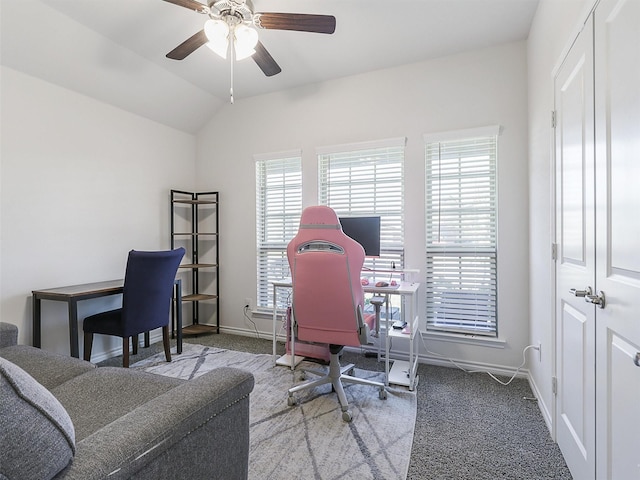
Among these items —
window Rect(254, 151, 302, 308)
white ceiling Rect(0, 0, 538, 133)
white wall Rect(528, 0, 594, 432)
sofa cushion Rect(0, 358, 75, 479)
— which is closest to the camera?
sofa cushion Rect(0, 358, 75, 479)

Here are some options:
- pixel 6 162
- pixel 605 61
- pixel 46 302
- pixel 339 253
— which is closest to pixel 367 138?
pixel 339 253

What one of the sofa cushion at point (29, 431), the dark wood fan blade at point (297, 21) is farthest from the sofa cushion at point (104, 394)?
the dark wood fan blade at point (297, 21)

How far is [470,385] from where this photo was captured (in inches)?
96.4

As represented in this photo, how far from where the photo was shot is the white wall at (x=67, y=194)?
2443 millimetres

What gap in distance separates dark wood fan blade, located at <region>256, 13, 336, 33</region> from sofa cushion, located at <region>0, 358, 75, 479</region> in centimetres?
201

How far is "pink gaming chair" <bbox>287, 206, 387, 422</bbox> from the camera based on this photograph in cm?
195

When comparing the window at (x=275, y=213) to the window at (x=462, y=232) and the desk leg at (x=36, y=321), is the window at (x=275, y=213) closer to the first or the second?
the window at (x=462, y=232)

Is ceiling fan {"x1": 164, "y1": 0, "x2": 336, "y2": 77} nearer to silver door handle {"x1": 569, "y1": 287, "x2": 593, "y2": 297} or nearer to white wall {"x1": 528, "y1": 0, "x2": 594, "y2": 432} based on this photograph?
white wall {"x1": 528, "y1": 0, "x2": 594, "y2": 432}

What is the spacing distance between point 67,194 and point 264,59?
2132mm

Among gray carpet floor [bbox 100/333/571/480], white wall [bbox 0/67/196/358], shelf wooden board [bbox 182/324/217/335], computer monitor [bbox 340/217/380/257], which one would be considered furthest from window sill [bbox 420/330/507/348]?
white wall [bbox 0/67/196/358]

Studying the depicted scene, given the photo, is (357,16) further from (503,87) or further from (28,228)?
(28,228)

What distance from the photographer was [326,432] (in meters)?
1.86

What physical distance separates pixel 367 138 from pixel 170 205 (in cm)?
243

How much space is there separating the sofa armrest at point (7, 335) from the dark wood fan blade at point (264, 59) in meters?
2.31
